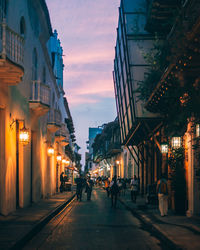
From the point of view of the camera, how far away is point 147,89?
70.3 feet

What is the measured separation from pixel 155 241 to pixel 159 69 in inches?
409

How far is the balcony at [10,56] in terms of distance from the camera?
11531 mm

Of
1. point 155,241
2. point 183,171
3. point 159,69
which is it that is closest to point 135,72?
point 159,69

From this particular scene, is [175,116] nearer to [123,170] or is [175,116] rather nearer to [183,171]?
[183,171]

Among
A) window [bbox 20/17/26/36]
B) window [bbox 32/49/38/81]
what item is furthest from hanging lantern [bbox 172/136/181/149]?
window [bbox 32/49/38/81]

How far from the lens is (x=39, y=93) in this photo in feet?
65.3

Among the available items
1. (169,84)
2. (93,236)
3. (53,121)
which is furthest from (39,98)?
(93,236)

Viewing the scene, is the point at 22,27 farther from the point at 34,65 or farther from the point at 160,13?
the point at 160,13

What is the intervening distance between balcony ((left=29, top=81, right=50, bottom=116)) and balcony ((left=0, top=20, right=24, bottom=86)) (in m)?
6.11

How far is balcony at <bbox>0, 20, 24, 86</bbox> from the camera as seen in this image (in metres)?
11.5

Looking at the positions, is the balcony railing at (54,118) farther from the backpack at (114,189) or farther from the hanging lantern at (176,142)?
the hanging lantern at (176,142)

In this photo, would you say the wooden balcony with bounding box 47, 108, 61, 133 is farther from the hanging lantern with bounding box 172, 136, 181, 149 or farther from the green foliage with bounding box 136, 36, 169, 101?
the hanging lantern with bounding box 172, 136, 181, 149

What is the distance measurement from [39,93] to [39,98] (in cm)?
24

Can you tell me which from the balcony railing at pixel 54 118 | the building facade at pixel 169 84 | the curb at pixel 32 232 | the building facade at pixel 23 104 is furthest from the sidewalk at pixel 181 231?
the balcony railing at pixel 54 118
